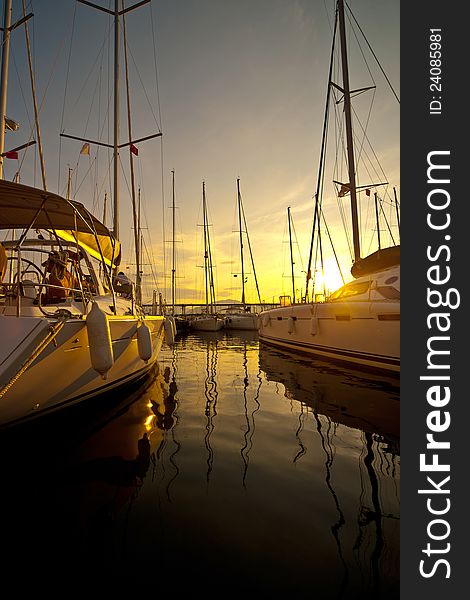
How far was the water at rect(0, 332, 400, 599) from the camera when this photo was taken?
5.88 feet

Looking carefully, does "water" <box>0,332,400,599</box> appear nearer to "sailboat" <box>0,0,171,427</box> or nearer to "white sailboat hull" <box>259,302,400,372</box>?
"sailboat" <box>0,0,171,427</box>

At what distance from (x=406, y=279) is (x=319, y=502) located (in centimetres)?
207

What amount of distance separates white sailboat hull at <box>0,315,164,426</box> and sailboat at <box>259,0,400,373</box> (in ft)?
19.1

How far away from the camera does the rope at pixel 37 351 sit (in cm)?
312

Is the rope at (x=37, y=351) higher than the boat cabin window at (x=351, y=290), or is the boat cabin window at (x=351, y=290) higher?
the boat cabin window at (x=351, y=290)

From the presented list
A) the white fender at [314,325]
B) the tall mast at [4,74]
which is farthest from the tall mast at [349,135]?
the tall mast at [4,74]

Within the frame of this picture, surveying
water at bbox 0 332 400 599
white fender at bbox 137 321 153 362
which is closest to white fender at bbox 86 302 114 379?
water at bbox 0 332 400 599

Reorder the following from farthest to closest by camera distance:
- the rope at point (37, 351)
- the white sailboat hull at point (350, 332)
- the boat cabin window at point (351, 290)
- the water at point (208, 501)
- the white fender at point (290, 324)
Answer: the white fender at point (290, 324), the boat cabin window at point (351, 290), the white sailboat hull at point (350, 332), the rope at point (37, 351), the water at point (208, 501)

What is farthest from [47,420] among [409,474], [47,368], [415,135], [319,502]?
[415,135]

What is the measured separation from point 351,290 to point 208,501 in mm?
8062

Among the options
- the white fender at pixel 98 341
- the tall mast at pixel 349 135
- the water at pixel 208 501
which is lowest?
the water at pixel 208 501

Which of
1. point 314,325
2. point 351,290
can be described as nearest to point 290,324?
point 314,325

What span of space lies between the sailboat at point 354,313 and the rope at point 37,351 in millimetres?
6609

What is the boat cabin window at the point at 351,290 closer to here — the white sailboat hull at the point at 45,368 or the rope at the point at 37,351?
the white sailboat hull at the point at 45,368
